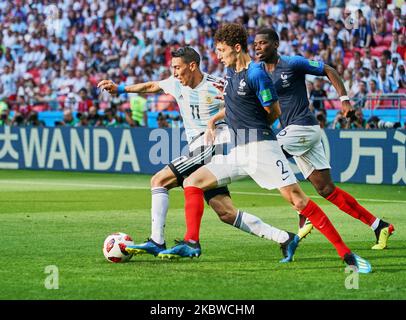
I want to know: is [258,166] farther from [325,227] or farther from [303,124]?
[303,124]

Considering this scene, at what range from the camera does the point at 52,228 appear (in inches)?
508

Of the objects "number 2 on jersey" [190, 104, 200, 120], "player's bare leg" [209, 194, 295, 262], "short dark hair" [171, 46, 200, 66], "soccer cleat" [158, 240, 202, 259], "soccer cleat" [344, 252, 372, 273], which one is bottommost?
"soccer cleat" [158, 240, 202, 259]

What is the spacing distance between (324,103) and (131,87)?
12.2m

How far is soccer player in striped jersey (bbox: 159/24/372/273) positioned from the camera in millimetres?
9086

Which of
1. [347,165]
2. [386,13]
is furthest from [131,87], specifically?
[386,13]

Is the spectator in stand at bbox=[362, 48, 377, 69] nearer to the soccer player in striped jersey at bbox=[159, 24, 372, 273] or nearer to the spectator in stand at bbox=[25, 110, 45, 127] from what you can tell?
the spectator in stand at bbox=[25, 110, 45, 127]

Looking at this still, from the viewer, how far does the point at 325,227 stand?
358 inches

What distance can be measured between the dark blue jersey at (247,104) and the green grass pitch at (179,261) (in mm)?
1313

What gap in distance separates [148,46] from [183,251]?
1966cm

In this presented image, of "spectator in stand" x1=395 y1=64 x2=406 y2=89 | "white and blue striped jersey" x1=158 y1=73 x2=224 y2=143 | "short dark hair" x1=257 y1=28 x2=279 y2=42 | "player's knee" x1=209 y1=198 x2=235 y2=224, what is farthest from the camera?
"spectator in stand" x1=395 y1=64 x2=406 y2=89

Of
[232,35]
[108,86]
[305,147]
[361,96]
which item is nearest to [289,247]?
[305,147]

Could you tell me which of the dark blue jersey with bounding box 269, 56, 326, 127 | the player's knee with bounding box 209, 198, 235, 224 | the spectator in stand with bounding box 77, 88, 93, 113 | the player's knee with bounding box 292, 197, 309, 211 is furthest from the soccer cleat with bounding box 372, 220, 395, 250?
the spectator in stand with bounding box 77, 88, 93, 113

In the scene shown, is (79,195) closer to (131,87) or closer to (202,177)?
(131,87)

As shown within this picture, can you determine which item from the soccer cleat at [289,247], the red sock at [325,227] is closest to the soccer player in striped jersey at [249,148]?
the red sock at [325,227]
